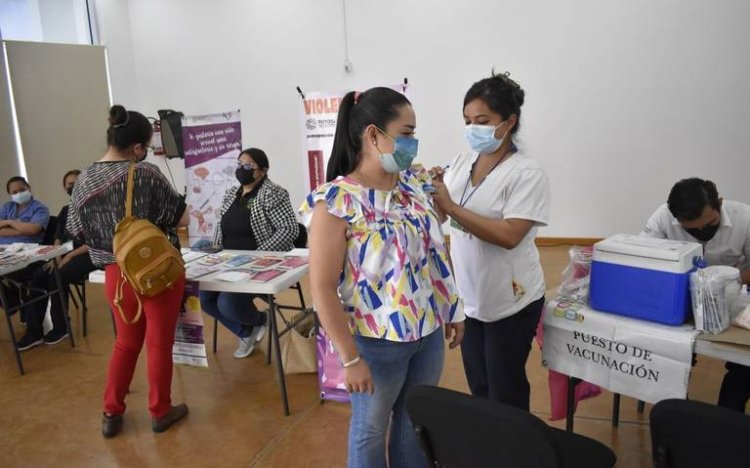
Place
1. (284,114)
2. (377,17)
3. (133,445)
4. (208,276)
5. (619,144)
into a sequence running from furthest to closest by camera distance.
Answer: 1. (284,114)
2. (377,17)
3. (619,144)
4. (208,276)
5. (133,445)

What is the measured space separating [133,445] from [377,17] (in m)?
4.82

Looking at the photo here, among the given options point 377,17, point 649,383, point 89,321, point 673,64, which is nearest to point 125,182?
point 649,383

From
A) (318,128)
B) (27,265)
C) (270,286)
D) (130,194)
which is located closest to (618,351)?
(270,286)

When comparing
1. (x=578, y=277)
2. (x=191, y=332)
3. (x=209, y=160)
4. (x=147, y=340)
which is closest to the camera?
(x=578, y=277)

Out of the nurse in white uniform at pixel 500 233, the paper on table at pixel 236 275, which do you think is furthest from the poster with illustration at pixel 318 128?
the nurse in white uniform at pixel 500 233

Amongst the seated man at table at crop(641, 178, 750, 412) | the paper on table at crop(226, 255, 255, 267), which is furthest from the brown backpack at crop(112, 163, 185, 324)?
the seated man at table at crop(641, 178, 750, 412)

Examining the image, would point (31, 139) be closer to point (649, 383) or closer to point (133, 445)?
point (133, 445)

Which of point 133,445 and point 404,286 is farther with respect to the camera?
→ point 133,445

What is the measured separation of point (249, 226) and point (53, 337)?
1.68 metres

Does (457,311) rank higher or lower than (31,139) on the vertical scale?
lower

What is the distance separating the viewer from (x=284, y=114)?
20.7 ft

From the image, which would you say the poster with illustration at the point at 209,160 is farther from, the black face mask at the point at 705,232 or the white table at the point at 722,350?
the white table at the point at 722,350

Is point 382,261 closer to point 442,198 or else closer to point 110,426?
point 442,198

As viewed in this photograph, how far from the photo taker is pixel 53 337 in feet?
11.3
